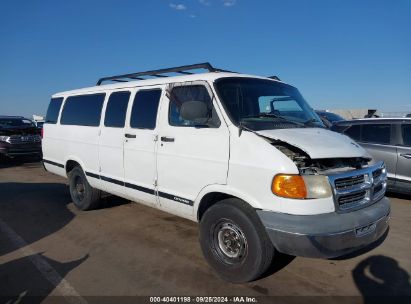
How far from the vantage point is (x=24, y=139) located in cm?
1338

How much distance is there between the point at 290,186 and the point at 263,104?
1473mm

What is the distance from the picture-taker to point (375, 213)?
12.1 feet

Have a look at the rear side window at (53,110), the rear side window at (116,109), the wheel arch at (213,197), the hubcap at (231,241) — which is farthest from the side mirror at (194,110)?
the rear side window at (53,110)

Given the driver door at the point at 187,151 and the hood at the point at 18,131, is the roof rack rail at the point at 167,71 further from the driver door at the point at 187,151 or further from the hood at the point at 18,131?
the hood at the point at 18,131

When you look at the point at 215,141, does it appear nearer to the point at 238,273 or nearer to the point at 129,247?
the point at 238,273

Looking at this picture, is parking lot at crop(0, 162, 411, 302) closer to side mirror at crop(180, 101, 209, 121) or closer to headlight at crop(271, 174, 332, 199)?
headlight at crop(271, 174, 332, 199)

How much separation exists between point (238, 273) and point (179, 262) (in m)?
0.90

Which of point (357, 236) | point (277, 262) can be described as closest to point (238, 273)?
point (277, 262)

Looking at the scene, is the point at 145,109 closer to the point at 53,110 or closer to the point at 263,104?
the point at 263,104

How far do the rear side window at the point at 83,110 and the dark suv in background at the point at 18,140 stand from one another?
7381mm

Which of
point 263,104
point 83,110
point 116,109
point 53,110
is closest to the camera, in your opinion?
point 263,104

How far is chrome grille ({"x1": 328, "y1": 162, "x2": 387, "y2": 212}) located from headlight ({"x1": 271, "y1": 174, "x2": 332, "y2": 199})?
0.28 ft

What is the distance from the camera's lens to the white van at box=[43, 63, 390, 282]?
3.34 meters

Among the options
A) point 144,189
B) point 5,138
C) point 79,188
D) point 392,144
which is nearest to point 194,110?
point 144,189
